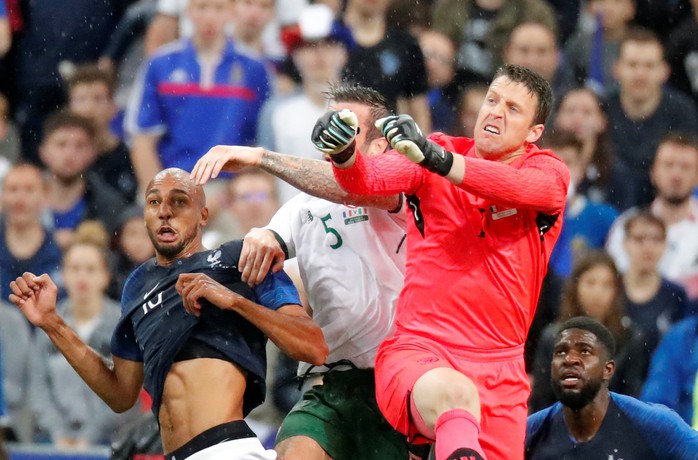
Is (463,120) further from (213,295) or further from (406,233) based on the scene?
(213,295)

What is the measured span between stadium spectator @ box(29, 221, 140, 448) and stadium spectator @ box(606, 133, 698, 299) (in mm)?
3350

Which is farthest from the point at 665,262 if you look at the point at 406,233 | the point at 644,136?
the point at 406,233

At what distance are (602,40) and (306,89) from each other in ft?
6.93

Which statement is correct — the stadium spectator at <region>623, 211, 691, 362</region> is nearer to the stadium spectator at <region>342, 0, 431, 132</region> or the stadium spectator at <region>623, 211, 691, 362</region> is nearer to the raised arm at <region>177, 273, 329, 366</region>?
the stadium spectator at <region>342, 0, 431, 132</region>

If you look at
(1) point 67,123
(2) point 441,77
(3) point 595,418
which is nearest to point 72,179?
(1) point 67,123

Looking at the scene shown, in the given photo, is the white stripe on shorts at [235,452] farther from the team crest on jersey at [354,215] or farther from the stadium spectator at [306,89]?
the stadium spectator at [306,89]

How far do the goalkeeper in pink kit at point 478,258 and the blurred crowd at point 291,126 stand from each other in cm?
321

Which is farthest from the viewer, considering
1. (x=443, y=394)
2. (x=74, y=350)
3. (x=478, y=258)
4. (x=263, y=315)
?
(x=74, y=350)

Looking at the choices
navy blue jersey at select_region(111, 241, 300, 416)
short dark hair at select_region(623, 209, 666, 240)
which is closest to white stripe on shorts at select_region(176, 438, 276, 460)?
navy blue jersey at select_region(111, 241, 300, 416)

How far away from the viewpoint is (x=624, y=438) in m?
6.15

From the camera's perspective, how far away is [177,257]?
18.4 feet

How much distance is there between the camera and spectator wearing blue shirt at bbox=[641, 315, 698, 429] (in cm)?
796

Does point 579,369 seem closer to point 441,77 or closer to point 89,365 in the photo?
point 89,365

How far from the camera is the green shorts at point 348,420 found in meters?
5.68
